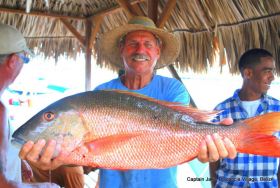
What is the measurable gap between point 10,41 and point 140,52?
819 mm

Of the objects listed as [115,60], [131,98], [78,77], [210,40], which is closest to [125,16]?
[210,40]

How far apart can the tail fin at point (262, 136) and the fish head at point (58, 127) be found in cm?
76

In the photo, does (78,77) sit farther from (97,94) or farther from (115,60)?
(97,94)

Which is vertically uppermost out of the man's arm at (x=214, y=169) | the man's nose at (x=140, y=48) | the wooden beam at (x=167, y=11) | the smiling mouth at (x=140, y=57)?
the wooden beam at (x=167, y=11)

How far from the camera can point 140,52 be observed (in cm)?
241

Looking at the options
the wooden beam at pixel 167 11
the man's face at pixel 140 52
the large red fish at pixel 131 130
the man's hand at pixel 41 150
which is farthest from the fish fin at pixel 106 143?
the wooden beam at pixel 167 11

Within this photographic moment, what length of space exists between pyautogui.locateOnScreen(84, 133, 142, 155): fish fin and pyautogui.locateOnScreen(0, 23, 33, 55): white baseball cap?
95 centimetres

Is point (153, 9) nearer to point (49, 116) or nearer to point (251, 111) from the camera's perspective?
point (251, 111)

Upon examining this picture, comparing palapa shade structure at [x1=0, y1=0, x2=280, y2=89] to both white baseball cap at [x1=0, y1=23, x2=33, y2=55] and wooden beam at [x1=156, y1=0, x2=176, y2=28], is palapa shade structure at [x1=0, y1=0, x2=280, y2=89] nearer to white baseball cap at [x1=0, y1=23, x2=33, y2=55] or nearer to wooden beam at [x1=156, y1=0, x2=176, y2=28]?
wooden beam at [x1=156, y1=0, x2=176, y2=28]

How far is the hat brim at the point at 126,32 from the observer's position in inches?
101

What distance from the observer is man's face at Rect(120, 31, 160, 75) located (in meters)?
2.42

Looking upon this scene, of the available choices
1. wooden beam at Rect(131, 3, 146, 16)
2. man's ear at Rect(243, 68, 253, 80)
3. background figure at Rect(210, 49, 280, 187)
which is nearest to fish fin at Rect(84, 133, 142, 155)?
background figure at Rect(210, 49, 280, 187)

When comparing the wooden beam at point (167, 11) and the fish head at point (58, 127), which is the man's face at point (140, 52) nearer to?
the fish head at point (58, 127)

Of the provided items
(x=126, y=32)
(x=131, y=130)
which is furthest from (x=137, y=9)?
(x=131, y=130)
